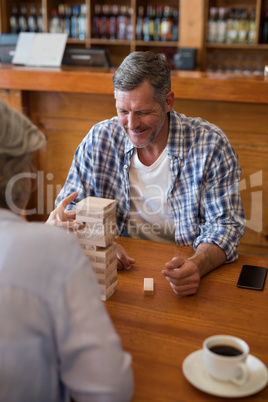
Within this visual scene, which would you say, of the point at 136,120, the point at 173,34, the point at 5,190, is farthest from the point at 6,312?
the point at 173,34

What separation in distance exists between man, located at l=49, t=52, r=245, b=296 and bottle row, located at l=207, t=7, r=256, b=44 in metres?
3.30

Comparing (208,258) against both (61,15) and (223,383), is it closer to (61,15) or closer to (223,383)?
(223,383)

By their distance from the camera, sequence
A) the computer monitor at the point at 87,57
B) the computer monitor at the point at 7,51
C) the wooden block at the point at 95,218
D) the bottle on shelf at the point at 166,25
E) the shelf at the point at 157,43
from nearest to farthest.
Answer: the wooden block at the point at 95,218, the computer monitor at the point at 87,57, the computer monitor at the point at 7,51, the shelf at the point at 157,43, the bottle on shelf at the point at 166,25

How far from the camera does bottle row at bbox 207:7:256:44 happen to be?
4715 millimetres

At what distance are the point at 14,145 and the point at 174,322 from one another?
57cm

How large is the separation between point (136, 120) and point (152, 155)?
0.68ft

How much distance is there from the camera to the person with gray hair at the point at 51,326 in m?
0.69

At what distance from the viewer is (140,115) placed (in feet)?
5.45

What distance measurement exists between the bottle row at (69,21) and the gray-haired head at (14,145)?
4.67 metres

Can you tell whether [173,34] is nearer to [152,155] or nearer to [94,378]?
[152,155]

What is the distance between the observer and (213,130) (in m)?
1.73

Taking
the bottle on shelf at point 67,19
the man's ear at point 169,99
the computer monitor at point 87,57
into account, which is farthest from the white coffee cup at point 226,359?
the bottle on shelf at point 67,19

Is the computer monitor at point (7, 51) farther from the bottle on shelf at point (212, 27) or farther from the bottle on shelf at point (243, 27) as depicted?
the bottle on shelf at point (243, 27)

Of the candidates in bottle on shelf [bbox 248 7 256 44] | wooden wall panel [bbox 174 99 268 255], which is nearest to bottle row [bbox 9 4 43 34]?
bottle on shelf [bbox 248 7 256 44]
